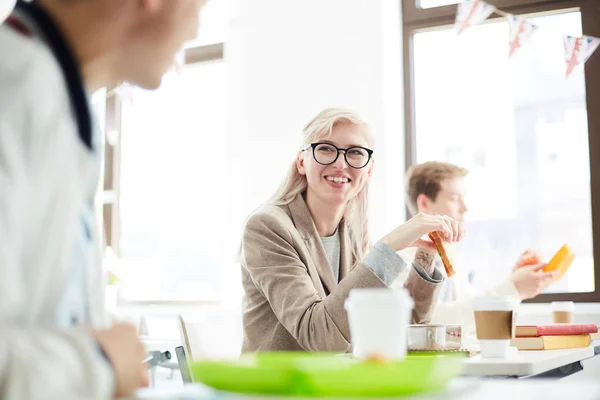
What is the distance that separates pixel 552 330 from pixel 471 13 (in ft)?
7.53

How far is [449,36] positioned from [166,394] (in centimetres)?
382

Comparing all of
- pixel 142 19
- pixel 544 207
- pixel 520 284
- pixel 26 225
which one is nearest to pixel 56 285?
pixel 26 225

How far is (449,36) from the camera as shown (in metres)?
4.26

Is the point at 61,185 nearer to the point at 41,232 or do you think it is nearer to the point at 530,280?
the point at 41,232

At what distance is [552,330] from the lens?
207 cm

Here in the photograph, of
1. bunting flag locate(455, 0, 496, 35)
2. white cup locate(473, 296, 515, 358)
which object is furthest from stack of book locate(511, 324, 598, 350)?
bunting flag locate(455, 0, 496, 35)

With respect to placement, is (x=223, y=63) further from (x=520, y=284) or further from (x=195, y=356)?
(x=195, y=356)

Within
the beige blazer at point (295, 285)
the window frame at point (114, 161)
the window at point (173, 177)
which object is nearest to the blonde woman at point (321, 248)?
the beige blazer at point (295, 285)

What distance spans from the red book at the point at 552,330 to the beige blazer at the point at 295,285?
0.27 m

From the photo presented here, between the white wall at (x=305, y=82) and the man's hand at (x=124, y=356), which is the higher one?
the white wall at (x=305, y=82)

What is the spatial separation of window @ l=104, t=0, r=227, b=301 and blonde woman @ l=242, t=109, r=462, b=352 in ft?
8.26

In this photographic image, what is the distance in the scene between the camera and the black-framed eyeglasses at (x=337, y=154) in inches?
83.3

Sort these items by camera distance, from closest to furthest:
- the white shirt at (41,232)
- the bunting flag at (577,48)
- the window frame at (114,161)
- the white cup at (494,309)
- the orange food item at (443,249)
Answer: the white shirt at (41,232) → the white cup at (494,309) → the orange food item at (443,249) → the bunting flag at (577,48) → the window frame at (114,161)

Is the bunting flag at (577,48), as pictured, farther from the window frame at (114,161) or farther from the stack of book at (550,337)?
the window frame at (114,161)
